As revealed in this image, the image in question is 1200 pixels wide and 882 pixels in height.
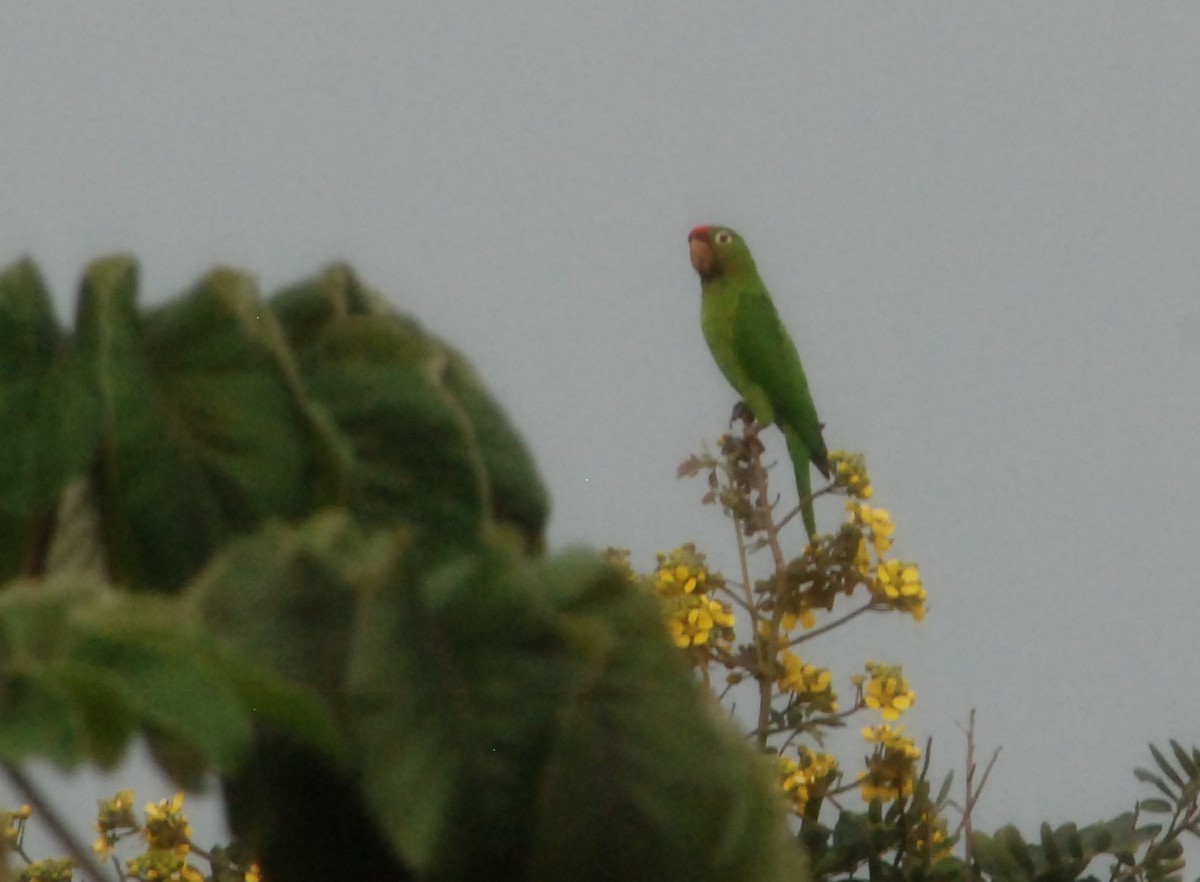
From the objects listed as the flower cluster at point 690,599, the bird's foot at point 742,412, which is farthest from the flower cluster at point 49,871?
the bird's foot at point 742,412

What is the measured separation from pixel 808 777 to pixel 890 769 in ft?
0.20

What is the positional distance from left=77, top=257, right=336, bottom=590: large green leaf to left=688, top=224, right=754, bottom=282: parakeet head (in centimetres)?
242

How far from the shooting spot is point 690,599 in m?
1.13

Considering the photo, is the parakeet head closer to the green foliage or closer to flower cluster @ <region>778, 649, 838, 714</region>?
flower cluster @ <region>778, 649, 838, 714</region>

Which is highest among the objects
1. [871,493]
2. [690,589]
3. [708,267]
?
[708,267]

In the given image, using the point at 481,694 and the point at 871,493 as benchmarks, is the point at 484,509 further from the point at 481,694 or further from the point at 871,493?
the point at 871,493

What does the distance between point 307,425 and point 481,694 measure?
13cm

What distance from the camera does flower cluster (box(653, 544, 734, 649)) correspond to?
1121mm

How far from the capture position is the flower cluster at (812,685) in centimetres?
119

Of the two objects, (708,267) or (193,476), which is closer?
(193,476)

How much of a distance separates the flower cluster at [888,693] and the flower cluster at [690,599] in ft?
0.40

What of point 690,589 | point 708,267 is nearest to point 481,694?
point 690,589

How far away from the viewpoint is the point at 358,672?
36cm

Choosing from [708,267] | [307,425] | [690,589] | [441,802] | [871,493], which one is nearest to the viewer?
[441,802]
